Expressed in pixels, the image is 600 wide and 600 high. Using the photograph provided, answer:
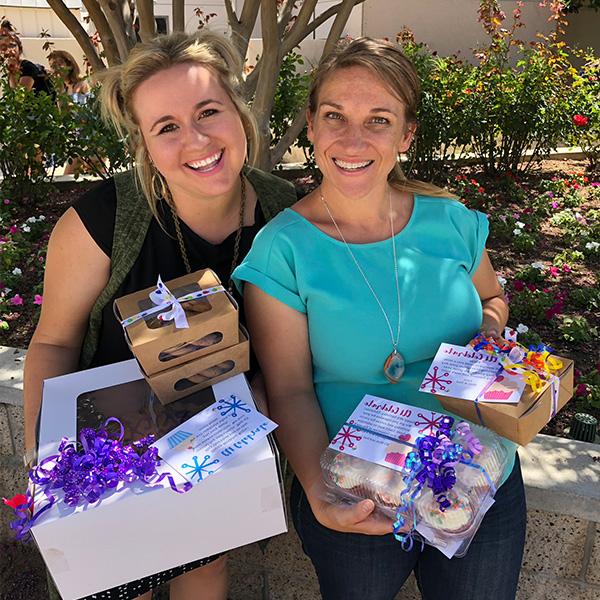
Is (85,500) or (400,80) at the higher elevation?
(400,80)

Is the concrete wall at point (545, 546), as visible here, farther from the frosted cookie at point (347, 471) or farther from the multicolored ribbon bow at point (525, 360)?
the frosted cookie at point (347, 471)

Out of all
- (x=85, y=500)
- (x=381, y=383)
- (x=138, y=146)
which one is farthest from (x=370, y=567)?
(x=138, y=146)

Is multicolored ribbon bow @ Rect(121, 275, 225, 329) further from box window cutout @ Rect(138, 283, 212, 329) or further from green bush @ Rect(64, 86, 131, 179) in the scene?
green bush @ Rect(64, 86, 131, 179)

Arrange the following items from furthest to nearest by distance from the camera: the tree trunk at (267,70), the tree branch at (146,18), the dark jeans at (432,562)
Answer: the tree trunk at (267,70) < the tree branch at (146,18) < the dark jeans at (432,562)

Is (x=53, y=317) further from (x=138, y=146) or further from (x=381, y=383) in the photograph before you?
(x=381, y=383)

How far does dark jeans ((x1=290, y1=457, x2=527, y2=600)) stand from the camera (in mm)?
1867

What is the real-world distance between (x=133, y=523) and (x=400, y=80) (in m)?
1.48

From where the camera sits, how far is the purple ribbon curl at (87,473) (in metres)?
1.48

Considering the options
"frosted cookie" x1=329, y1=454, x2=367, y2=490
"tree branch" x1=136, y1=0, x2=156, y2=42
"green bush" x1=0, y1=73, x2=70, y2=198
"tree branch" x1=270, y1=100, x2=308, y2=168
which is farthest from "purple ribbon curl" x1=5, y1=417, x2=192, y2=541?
"green bush" x1=0, y1=73, x2=70, y2=198

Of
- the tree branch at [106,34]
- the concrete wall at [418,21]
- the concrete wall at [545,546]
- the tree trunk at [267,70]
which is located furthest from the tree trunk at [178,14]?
the concrete wall at [418,21]

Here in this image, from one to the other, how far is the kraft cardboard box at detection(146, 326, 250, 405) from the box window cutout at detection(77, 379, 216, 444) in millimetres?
22

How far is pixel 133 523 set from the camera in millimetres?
1522

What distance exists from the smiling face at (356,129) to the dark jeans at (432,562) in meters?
1.04

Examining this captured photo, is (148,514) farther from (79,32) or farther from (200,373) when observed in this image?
(79,32)
